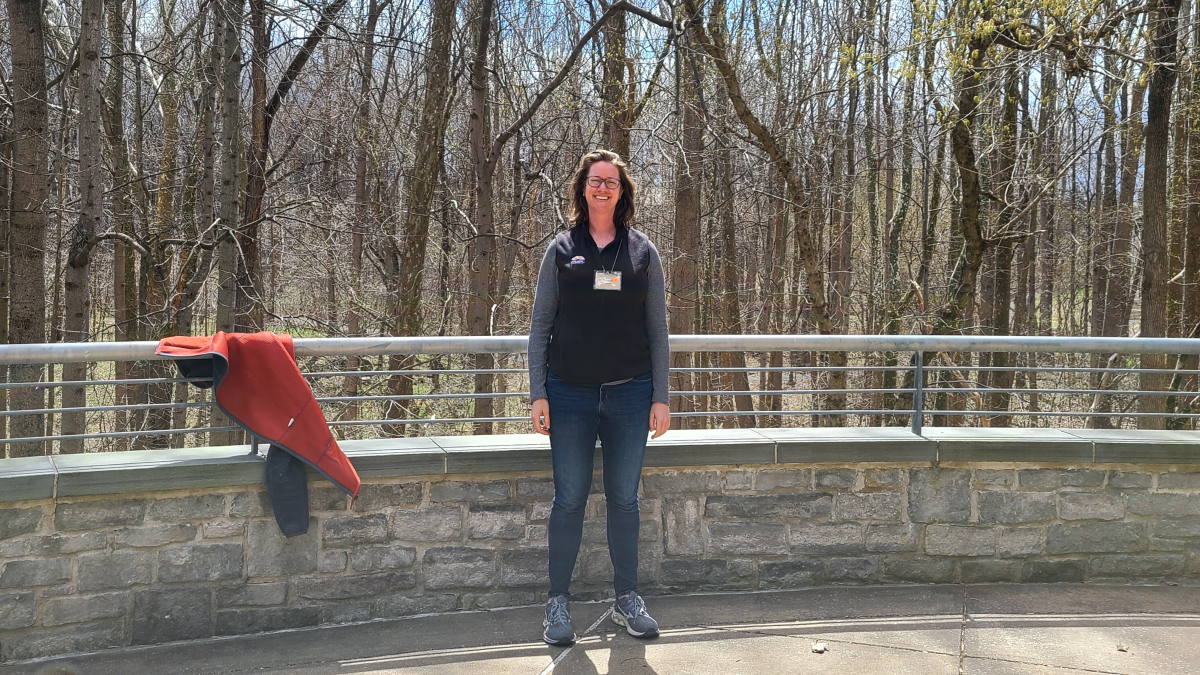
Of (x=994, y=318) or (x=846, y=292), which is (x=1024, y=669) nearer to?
(x=994, y=318)

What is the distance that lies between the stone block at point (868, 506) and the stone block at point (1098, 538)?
75cm

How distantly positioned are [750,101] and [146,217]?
829 centimetres

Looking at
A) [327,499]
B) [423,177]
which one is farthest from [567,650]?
[423,177]

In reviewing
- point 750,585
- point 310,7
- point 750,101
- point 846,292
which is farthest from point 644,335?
point 846,292

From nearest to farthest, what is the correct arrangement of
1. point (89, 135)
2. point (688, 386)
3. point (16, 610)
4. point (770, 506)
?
point (16, 610)
point (770, 506)
point (89, 135)
point (688, 386)

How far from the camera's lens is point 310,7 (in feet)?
25.6

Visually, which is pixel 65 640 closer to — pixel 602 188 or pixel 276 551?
pixel 276 551

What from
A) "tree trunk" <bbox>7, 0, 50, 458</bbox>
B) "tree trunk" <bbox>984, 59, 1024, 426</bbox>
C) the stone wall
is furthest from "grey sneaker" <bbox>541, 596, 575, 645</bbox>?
"tree trunk" <bbox>984, 59, 1024, 426</bbox>

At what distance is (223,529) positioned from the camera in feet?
12.1

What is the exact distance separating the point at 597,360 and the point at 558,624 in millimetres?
1018

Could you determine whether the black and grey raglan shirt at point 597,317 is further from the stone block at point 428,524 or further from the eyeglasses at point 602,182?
the stone block at point 428,524

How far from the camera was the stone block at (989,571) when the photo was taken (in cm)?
441

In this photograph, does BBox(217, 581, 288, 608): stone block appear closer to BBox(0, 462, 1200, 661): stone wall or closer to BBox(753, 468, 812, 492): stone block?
BBox(0, 462, 1200, 661): stone wall

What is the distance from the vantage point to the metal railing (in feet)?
12.5
